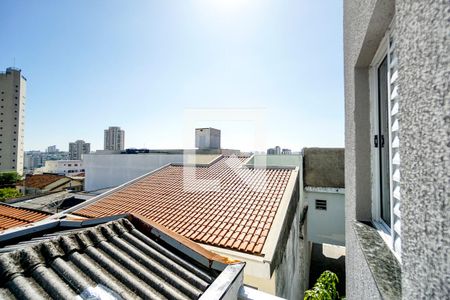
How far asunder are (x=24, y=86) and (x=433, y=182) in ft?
275

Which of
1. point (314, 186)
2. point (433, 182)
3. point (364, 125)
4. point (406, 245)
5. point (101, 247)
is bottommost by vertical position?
point (314, 186)

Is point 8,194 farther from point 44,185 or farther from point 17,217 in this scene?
point 17,217

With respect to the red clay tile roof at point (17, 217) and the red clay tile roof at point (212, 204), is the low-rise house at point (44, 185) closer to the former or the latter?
the red clay tile roof at point (17, 217)

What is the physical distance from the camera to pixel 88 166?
24.0 m

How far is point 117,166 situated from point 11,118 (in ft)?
190

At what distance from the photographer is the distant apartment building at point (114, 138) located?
85.4 meters

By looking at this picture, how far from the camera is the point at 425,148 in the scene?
26.9 inches

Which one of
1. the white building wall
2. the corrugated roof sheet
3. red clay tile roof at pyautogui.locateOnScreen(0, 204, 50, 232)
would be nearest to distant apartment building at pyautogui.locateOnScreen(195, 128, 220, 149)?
red clay tile roof at pyautogui.locateOnScreen(0, 204, 50, 232)

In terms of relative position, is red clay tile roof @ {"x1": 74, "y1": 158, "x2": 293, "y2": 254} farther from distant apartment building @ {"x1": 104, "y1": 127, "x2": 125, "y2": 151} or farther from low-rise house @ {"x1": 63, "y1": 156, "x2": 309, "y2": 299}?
distant apartment building @ {"x1": 104, "y1": 127, "x2": 125, "y2": 151}

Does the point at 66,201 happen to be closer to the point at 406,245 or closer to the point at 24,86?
the point at 406,245

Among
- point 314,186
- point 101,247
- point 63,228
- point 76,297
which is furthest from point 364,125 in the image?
point 314,186

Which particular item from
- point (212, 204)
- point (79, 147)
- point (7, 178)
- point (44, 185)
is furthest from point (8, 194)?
point (79, 147)

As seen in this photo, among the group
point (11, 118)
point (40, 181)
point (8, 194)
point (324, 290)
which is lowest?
point (8, 194)

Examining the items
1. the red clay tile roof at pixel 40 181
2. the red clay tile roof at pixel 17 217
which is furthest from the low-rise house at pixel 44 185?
the red clay tile roof at pixel 17 217
